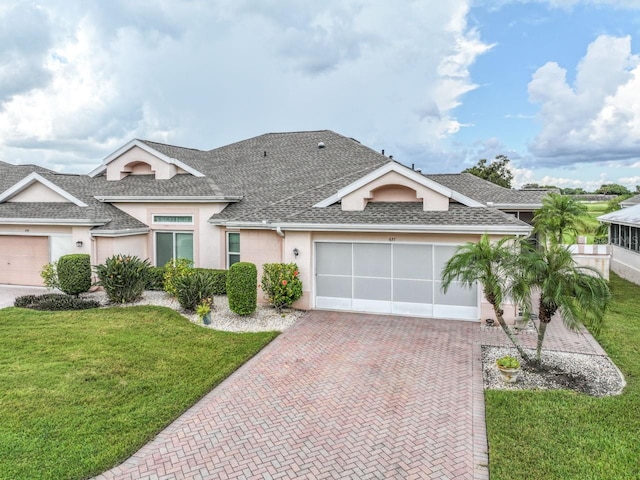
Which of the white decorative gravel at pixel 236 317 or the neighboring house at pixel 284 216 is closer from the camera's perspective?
the white decorative gravel at pixel 236 317

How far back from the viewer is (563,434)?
23.6ft

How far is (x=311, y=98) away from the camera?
96.2 feet

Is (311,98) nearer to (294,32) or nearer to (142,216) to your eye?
(294,32)

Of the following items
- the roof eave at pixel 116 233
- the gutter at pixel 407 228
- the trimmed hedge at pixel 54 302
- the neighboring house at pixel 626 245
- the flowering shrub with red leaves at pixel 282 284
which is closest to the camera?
the gutter at pixel 407 228

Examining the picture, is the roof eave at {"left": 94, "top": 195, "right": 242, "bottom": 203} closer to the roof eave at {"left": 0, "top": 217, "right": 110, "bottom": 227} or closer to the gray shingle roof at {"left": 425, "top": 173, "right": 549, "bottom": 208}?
the roof eave at {"left": 0, "top": 217, "right": 110, "bottom": 227}

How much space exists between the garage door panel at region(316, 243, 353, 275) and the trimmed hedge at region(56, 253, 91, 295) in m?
9.93

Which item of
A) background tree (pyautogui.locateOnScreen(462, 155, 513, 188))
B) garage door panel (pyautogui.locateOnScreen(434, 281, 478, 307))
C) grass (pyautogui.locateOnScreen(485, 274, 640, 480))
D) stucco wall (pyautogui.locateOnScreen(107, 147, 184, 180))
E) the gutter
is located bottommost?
grass (pyautogui.locateOnScreen(485, 274, 640, 480))

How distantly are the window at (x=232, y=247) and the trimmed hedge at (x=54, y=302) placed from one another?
5.82 metres

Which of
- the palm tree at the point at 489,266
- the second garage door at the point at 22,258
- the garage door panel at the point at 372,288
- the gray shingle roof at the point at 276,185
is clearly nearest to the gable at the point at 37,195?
the gray shingle roof at the point at 276,185

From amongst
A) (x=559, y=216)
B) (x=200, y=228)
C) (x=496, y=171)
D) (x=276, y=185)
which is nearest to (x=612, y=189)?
(x=496, y=171)

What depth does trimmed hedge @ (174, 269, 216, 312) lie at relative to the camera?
597 inches

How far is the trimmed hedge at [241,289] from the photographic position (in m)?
14.5

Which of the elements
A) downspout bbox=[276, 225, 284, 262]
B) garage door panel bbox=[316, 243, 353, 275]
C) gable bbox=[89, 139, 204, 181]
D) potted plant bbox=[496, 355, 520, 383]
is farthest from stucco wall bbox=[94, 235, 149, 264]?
potted plant bbox=[496, 355, 520, 383]

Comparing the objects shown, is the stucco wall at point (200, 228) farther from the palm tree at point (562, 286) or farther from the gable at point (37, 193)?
the palm tree at point (562, 286)
